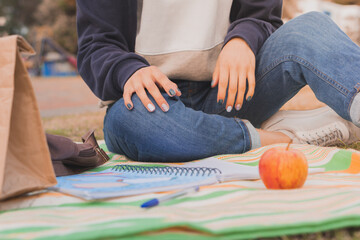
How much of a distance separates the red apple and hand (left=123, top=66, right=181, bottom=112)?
47cm

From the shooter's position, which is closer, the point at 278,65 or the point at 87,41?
the point at 278,65

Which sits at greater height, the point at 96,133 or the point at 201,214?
the point at 201,214

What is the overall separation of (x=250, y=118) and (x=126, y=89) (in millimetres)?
676

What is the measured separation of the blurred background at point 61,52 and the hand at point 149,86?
1361 mm

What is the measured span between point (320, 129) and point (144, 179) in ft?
3.14

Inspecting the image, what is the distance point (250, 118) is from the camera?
1.83m

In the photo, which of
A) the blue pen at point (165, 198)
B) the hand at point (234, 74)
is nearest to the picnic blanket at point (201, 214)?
the blue pen at point (165, 198)

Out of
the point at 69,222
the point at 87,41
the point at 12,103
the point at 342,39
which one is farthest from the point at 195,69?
the point at 69,222

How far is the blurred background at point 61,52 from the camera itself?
3.59m

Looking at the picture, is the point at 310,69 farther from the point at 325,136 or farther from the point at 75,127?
the point at 75,127

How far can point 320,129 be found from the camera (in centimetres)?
171

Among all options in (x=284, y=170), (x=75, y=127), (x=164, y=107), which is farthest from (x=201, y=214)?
(x=75, y=127)

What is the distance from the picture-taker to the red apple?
3.17 feet

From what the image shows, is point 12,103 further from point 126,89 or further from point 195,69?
point 195,69
